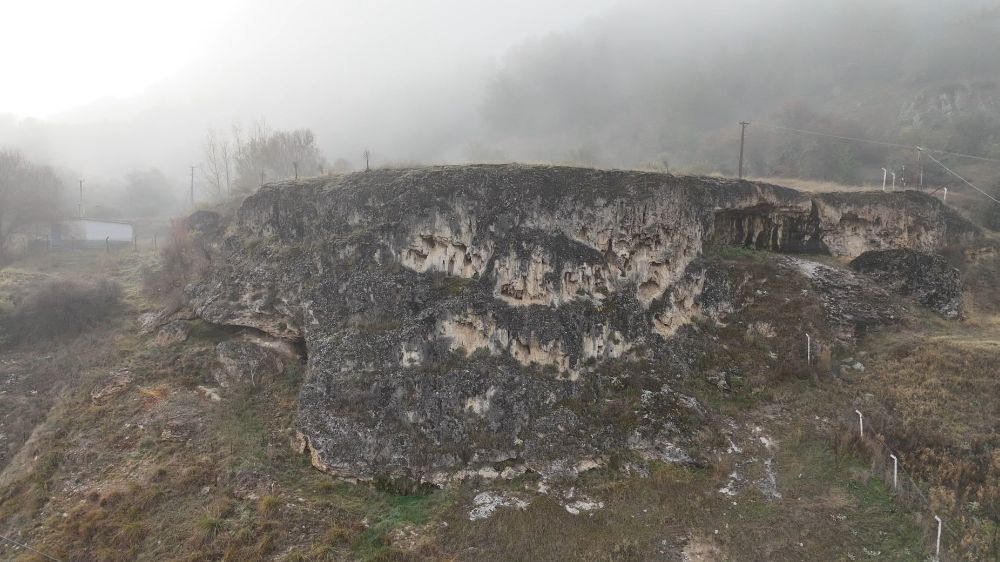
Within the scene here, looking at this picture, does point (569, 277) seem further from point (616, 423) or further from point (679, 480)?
point (679, 480)

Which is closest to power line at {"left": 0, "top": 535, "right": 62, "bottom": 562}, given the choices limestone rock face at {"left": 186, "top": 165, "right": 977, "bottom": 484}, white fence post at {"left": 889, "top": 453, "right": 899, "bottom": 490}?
limestone rock face at {"left": 186, "top": 165, "right": 977, "bottom": 484}

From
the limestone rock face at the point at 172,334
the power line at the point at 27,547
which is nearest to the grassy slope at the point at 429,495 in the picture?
the power line at the point at 27,547

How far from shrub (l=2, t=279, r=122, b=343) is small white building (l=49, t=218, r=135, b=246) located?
1778 cm

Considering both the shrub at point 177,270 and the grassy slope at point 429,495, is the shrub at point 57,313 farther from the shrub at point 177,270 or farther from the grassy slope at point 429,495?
the grassy slope at point 429,495

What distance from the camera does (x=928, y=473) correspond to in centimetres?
1116

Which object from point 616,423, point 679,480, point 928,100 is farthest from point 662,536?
point 928,100

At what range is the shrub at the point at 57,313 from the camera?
19594 mm

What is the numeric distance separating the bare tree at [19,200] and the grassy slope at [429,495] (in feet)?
84.8

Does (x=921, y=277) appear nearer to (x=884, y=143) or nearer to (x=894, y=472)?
(x=894, y=472)

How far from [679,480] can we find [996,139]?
4246 cm

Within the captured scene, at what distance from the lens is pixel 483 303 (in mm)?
15430

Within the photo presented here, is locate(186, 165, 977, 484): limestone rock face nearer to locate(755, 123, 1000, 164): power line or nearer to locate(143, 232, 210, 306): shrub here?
locate(143, 232, 210, 306): shrub

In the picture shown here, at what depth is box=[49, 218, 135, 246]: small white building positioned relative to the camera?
1377 inches

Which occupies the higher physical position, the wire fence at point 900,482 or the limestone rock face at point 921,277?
the limestone rock face at point 921,277
